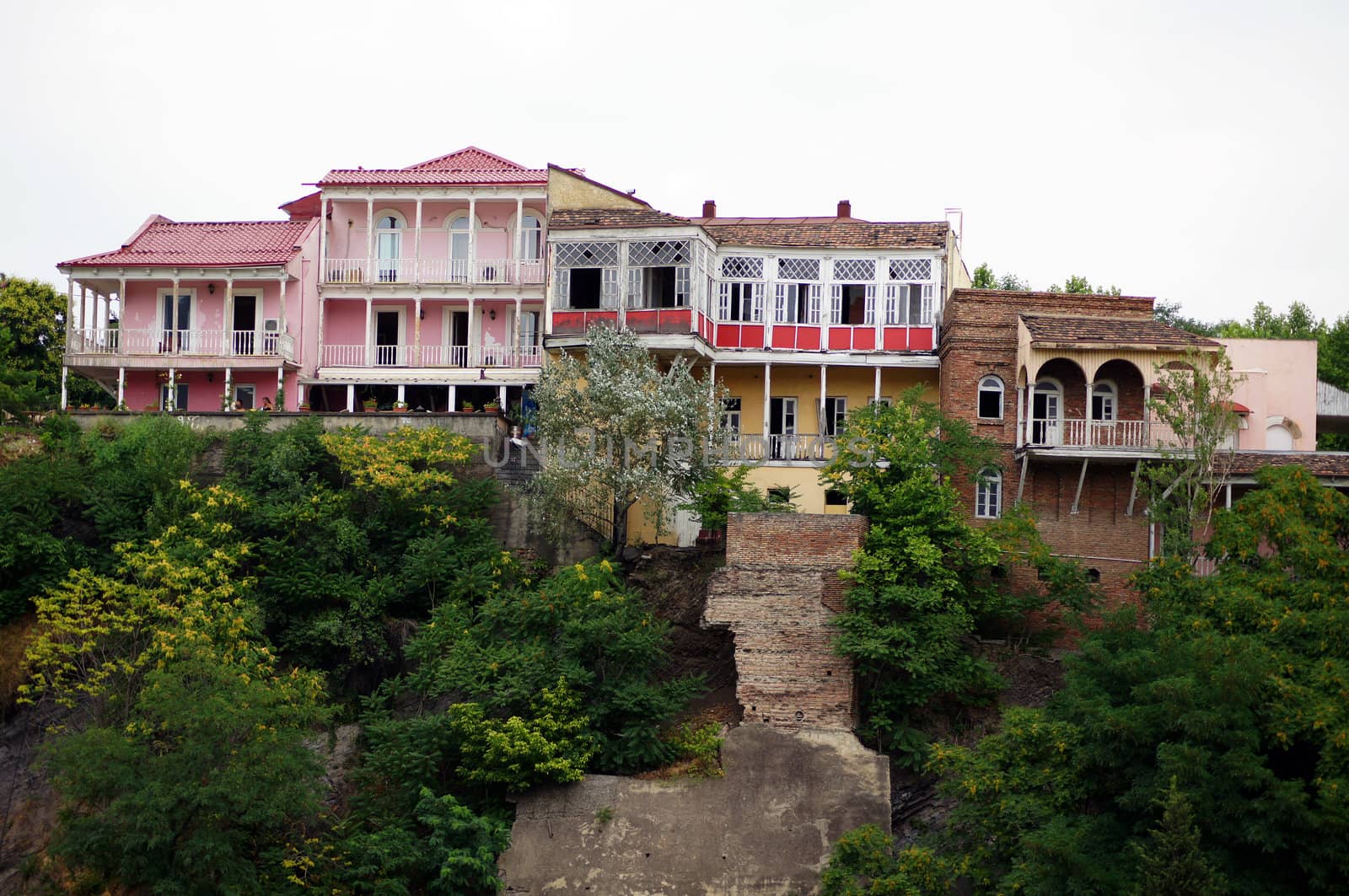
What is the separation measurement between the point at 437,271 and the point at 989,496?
50.1 ft

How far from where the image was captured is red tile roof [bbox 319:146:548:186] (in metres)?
39.1

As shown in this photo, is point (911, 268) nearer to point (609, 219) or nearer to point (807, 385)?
point (807, 385)

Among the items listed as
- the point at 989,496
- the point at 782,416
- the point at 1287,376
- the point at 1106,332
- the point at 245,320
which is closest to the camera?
the point at 1106,332

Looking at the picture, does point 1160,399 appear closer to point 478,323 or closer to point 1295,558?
point 1295,558

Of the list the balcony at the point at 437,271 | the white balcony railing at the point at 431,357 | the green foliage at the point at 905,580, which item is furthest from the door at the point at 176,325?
the green foliage at the point at 905,580

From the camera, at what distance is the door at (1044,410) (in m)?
33.4

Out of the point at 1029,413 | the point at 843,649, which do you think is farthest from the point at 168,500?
the point at 1029,413

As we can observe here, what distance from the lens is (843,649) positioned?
1085 inches

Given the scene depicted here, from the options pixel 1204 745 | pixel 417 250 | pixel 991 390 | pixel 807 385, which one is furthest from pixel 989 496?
pixel 417 250

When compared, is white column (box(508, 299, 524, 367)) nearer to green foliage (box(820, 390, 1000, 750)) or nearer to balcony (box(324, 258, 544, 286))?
balcony (box(324, 258, 544, 286))

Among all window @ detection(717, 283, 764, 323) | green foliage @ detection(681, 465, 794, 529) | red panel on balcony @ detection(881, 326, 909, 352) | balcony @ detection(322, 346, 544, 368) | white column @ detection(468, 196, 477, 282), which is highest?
white column @ detection(468, 196, 477, 282)

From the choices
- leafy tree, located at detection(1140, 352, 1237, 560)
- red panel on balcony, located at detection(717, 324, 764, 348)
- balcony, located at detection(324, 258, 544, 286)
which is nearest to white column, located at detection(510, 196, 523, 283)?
balcony, located at detection(324, 258, 544, 286)

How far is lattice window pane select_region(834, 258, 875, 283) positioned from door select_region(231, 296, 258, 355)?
14.8 metres

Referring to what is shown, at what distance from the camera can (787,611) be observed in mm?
28438
